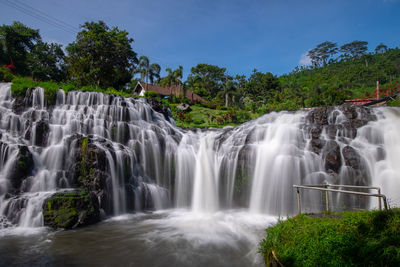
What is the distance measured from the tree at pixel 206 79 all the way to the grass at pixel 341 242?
200 ft

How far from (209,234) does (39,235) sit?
6195 millimetres

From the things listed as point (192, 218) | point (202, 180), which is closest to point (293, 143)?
point (202, 180)

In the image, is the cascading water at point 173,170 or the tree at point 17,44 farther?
the tree at point 17,44

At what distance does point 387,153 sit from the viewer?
1089 centimetres

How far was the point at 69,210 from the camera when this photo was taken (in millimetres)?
9398

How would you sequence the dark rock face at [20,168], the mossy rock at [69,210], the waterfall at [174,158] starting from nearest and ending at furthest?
the mossy rock at [69,210]
the dark rock face at [20,168]
the waterfall at [174,158]

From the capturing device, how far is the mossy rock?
9141 mm

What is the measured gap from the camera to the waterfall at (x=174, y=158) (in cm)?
1059

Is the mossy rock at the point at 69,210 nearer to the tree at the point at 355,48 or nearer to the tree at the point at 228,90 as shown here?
the tree at the point at 228,90

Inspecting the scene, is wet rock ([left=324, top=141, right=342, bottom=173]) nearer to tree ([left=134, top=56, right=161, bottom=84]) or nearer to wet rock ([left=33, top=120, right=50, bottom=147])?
wet rock ([left=33, top=120, right=50, bottom=147])

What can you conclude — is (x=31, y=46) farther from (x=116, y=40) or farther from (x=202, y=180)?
(x=202, y=180)

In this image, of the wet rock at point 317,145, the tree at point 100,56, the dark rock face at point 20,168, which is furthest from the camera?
the tree at point 100,56

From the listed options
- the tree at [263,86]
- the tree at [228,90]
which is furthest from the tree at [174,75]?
the tree at [263,86]

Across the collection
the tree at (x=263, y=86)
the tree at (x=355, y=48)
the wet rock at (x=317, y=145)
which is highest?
the tree at (x=355, y=48)
